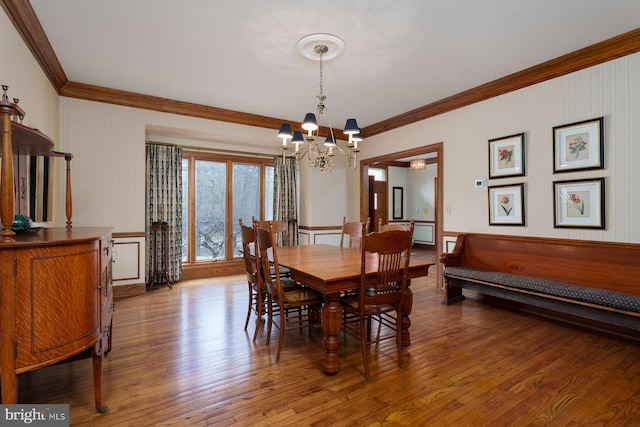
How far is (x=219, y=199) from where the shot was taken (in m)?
5.52

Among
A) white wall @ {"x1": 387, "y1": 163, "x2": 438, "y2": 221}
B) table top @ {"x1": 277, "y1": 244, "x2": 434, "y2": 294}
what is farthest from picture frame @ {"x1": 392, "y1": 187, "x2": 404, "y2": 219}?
table top @ {"x1": 277, "y1": 244, "x2": 434, "y2": 294}

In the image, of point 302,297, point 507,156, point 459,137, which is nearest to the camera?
point 302,297

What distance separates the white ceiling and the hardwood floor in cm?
278

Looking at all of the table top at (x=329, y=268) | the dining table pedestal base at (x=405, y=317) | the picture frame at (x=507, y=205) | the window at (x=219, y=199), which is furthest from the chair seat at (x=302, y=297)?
the window at (x=219, y=199)

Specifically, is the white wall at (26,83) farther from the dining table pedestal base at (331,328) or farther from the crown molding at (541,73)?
the crown molding at (541,73)

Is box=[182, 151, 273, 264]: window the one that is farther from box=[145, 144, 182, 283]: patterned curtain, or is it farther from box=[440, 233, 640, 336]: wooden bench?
box=[440, 233, 640, 336]: wooden bench

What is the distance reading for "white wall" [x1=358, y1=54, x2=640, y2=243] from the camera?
2.81 m

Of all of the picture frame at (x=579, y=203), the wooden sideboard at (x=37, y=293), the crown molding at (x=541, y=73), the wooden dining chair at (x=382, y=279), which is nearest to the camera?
the wooden sideboard at (x=37, y=293)

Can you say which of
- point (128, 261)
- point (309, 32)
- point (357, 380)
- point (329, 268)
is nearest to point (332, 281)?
point (329, 268)

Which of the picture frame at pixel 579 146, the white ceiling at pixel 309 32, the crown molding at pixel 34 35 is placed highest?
the white ceiling at pixel 309 32

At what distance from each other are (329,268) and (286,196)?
3723 millimetres

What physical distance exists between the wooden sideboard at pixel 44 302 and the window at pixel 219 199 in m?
3.74

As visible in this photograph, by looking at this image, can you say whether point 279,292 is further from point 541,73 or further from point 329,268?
point 541,73

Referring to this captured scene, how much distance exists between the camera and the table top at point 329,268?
2105 millimetres
